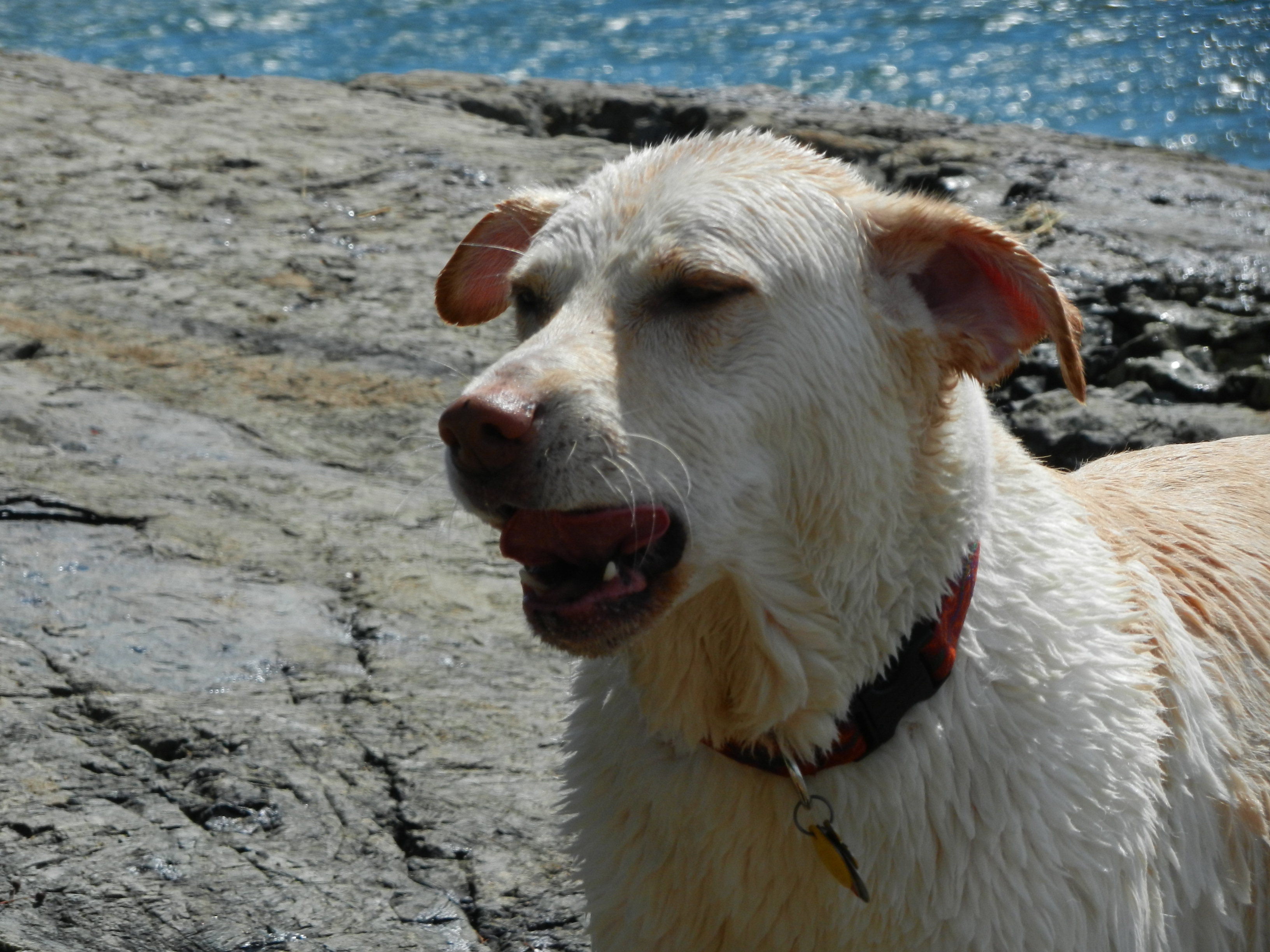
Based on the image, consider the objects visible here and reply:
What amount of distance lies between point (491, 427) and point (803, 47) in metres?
15.0

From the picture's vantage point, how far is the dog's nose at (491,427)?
228 cm

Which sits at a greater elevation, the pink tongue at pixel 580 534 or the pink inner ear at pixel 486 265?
the pink inner ear at pixel 486 265

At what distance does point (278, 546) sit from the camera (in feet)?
15.1

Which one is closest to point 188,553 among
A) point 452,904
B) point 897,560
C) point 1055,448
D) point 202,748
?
point 202,748

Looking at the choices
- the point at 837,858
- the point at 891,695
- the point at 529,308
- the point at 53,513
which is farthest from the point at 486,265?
the point at 53,513

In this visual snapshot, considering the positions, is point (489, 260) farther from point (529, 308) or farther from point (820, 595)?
point (820, 595)

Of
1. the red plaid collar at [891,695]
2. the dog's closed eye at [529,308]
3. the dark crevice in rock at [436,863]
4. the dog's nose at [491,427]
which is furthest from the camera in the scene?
the dark crevice in rock at [436,863]

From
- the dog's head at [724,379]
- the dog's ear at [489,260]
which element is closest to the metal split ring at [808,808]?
the dog's head at [724,379]

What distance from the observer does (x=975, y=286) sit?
2.65 meters

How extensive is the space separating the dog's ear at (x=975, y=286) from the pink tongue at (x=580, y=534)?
73 cm

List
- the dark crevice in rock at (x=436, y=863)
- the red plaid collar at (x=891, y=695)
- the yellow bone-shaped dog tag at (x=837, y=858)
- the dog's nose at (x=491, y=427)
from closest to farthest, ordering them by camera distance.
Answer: the dog's nose at (x=491, y=427) < the yellow bone-shaped dog tag at (x=837, y=858) < the red plaid collar at (x=891, y=695) < the dark crevice in rock at (x=436, y=863)

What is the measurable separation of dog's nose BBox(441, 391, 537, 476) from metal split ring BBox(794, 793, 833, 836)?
86cm

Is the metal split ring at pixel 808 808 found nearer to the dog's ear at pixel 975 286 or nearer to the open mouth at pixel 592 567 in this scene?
the open mouth at pixel 592 567

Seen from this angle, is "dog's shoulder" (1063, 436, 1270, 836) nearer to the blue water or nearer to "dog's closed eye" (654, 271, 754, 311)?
"dog's closed eye" (654, 271, 754, 311)
